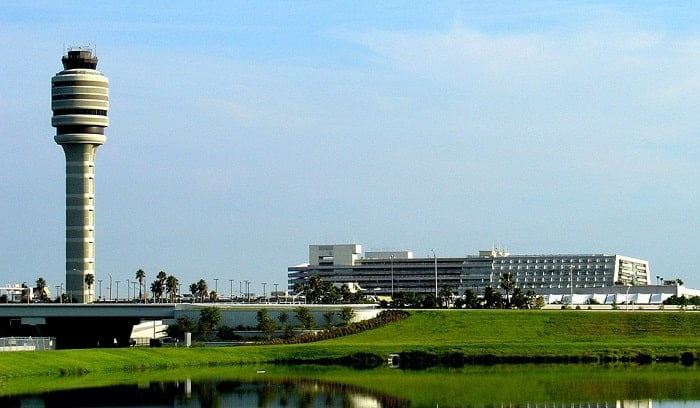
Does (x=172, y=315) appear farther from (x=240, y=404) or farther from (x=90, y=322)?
(x=240, y=404)

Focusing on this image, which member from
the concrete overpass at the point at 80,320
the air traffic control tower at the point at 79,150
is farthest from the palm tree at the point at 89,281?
the concrete overpass at the point at 80,320

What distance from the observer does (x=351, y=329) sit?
119m

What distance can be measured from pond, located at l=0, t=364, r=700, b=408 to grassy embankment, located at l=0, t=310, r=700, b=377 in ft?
17.7

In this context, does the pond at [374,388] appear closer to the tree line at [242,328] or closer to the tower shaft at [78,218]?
the tree line at [242,328]

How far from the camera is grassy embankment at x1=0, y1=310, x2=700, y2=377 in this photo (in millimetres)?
95438

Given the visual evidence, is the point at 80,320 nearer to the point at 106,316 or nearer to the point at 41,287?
the point at 106,316

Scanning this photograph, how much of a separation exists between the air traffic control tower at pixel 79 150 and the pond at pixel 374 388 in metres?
92.8

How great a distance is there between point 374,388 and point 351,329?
4240 cm

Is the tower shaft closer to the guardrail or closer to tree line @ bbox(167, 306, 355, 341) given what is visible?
tree line @ bbox(167, 306, 355, 341)

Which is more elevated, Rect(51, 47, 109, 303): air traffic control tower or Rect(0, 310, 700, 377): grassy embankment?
Rect(51, 47, 109, 303): air traffic control tower

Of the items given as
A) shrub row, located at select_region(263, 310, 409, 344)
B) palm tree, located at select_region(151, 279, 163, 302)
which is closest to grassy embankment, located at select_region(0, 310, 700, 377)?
shrub row, located at select_region(263, 310, 409, 344)

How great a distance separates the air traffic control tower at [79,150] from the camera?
180500 millimetres

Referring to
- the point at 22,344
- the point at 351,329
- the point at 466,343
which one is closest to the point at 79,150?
the point at 351,329

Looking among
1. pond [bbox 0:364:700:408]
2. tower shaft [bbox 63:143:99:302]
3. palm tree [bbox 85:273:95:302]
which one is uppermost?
tower shaft [bbox 63:143:99:302]
